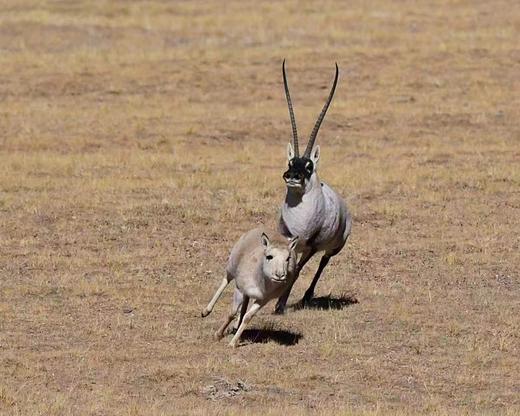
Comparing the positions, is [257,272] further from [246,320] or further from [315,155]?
[315,155]

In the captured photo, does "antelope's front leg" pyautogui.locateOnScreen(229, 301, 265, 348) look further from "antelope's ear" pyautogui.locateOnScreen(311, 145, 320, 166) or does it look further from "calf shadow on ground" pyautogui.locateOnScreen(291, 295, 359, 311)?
"antelope's ear" pyautogui.locateOnScreen(311, 145, 320, 166)

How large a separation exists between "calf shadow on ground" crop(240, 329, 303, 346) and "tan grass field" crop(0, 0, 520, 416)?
4cm

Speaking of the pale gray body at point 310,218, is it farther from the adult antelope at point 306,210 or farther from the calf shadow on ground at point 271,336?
the calf shadow on ground at point 271,336

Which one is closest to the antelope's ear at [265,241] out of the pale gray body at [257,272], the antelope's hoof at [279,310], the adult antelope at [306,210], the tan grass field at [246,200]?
the pale gray body at [257,272]

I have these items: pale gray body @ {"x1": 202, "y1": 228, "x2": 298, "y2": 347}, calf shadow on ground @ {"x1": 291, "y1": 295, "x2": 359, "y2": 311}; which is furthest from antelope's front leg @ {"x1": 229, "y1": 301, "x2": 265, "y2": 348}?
calf shadow on ground @ {"x1": 291, "y1": 295, "x2": 359, "y2": 311}

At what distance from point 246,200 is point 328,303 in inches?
237

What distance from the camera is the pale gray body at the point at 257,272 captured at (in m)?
12.7

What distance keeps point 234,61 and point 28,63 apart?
5.26 m

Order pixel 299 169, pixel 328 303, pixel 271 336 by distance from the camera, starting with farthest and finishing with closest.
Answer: pixel 328 303 < pixel 299 169 < pixel 271 336

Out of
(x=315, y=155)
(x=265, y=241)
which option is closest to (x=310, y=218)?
(x=315, y=155)

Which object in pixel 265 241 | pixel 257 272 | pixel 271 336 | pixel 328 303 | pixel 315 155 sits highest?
pixel 315 155

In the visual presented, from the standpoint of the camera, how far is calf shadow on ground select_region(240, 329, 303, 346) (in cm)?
1359

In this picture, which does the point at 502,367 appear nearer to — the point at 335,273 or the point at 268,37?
the point at 335,273

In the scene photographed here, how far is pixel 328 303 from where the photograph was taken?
15.4 metres
